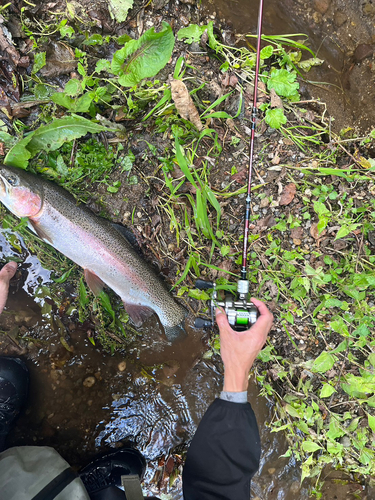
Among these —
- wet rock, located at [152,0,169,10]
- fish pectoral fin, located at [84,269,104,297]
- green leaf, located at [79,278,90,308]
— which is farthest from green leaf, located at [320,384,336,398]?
wet rock, located at [152,0,169,10]

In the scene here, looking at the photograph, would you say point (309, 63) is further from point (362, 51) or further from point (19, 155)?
point (19, 155)

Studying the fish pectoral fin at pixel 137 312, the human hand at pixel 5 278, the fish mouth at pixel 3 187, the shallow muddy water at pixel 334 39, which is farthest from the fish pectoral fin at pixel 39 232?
the shallow muddy water at pixel 334 39

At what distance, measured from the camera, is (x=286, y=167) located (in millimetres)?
2830

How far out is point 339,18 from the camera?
3.02m

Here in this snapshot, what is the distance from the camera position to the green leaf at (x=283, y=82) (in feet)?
9.18

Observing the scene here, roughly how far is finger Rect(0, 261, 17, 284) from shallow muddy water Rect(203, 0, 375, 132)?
3.03 meters

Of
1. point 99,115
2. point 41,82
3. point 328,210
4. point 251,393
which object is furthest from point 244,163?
point 251,393

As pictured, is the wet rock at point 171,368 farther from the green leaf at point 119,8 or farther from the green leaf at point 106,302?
the green leaf at point 119,8

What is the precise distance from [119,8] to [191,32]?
0.66m

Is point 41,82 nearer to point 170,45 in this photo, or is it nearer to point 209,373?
point 170,45

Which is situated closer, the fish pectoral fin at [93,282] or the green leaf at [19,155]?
the green leaf at [19,155]

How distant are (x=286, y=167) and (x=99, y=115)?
1.68 metres

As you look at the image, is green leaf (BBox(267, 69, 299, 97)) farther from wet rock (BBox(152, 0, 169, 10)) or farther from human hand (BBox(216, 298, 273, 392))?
human hand (BBox(216, 298, 273, 392))

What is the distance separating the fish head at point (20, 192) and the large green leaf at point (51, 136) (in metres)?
0.10
